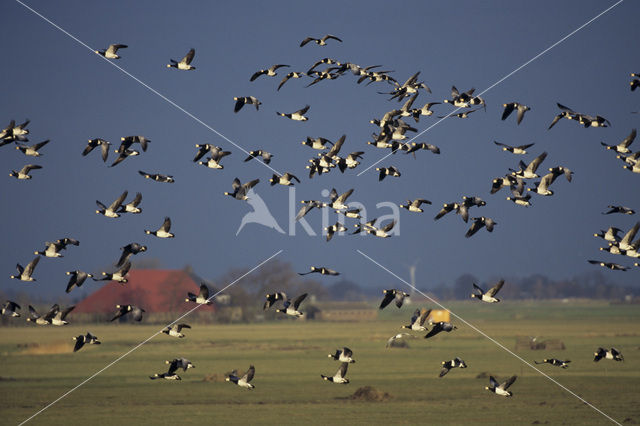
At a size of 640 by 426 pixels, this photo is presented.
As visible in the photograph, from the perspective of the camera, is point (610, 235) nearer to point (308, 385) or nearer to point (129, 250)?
point (129, 250)

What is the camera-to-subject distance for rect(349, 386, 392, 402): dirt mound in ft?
223

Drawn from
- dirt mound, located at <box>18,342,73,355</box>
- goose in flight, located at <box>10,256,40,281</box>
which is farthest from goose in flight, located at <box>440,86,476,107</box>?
dirt mound, located at <box>18,342,73,355</box>

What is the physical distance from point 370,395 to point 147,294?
114 meters

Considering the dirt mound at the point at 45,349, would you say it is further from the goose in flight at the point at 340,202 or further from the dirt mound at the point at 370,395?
the goose in flight at the point at 340,202

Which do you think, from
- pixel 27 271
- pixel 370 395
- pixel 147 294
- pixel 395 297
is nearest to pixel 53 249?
pixel 27 271

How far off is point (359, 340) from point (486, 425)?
75.9m

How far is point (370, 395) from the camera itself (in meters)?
68.5

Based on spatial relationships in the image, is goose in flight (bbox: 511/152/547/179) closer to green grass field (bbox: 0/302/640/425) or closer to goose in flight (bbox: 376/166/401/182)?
goose in flight (bbox: 376/166/401/182)

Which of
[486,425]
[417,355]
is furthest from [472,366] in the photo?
[486,425]

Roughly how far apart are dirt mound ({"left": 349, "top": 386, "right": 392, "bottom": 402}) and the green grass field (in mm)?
955

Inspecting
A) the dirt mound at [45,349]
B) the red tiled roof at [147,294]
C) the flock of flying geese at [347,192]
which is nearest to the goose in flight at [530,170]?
the flock of flying geese at [347,192]

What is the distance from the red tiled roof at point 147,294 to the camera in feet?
571

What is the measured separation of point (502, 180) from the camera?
4212 cm

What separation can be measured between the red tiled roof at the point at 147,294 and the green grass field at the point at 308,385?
138 ft
